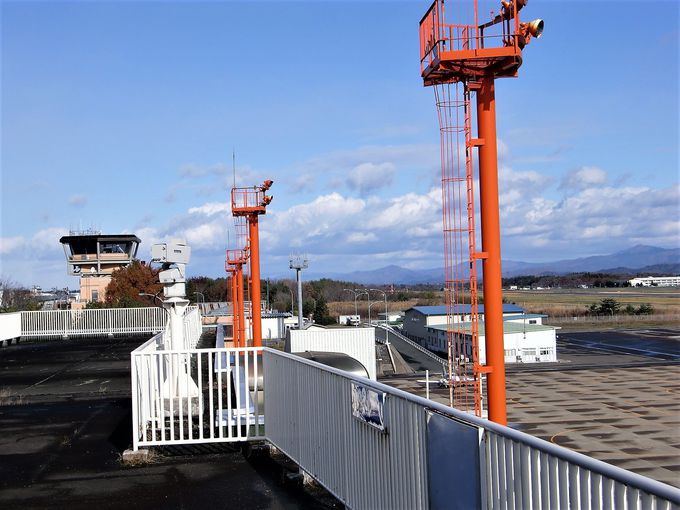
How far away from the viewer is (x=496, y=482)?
150 inches

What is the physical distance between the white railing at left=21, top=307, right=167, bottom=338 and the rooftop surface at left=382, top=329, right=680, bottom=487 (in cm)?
1402

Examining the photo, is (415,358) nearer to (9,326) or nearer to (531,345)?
(531,345)

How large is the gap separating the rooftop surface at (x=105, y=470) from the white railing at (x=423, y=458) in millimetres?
611

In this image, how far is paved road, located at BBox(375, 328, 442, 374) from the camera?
5697cm

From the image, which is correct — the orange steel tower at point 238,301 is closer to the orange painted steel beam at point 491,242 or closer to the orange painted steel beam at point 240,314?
the orange painted steel beam at point 240,314

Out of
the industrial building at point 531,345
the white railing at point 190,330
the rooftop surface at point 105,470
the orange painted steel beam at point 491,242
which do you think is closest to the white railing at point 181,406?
the rooftop surface at point 105,470

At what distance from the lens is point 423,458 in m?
4.71

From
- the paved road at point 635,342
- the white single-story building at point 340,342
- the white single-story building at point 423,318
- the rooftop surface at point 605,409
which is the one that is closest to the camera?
the rooftop surface at point 605,409

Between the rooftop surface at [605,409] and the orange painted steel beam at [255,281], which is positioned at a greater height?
the orange painted steel beam at [255,281]

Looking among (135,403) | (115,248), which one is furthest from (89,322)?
(115,248)

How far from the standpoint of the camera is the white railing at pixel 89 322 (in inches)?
1463

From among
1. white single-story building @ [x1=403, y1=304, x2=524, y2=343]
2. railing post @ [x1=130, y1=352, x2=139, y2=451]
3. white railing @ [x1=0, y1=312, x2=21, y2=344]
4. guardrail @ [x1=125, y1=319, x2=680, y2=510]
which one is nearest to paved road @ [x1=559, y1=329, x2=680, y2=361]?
white single-story building @ [x1=403, y1=304, x2=524, y2=343]

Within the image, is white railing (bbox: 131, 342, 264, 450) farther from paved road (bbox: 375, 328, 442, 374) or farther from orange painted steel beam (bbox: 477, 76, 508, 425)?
paved road (bbox: 375, 328, 442, 374)

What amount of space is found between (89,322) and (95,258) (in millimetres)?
32227
